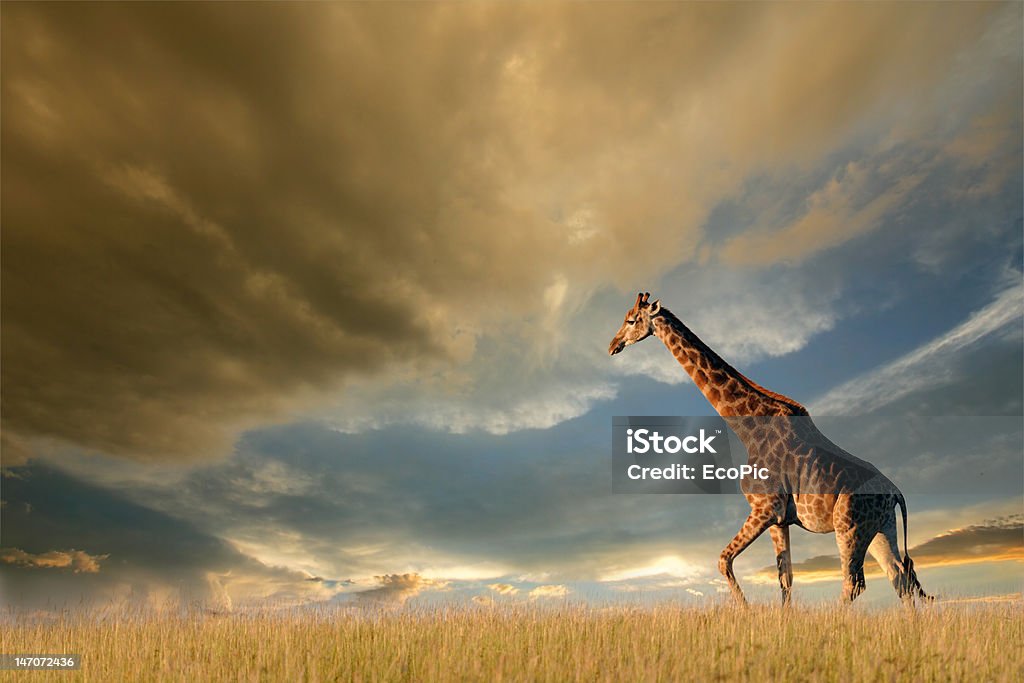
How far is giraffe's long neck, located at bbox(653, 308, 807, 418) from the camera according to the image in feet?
55.7

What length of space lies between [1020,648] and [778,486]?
16.5ft

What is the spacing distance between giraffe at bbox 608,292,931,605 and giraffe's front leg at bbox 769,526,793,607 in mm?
19

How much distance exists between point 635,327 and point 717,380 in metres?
2.29

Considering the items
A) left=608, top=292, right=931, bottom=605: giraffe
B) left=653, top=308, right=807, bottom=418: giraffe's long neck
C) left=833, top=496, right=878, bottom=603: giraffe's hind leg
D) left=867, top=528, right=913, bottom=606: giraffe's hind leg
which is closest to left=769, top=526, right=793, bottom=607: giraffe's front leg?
left=608, top=292, right=931, bottom=605: giraffe

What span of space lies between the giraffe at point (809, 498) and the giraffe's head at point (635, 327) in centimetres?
290

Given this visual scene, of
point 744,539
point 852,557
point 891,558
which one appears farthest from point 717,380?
point 891,558

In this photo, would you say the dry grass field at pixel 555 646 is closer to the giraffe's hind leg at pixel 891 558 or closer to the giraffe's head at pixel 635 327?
the giraffe's hind leg at pixel 891 558

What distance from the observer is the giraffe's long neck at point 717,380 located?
16969 mm

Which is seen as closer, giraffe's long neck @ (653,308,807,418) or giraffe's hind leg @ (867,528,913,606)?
giraffe's hind leg @ (867,528,913,606)

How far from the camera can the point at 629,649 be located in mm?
10586

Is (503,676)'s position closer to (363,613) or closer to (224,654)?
(224,654)

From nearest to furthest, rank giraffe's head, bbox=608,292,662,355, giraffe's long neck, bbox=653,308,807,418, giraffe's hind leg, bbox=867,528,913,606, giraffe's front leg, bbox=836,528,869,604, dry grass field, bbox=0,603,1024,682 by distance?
dry grass field, bbox=0,603,1024,682 < giraffe's front leg, bbox=836,528,869,604 < giraffe's hind leg, bbox=867,528,913,606 < giraffe's long neck, bbox=653,308,807,418 < giraffe's head, bbox=608,292,662,355

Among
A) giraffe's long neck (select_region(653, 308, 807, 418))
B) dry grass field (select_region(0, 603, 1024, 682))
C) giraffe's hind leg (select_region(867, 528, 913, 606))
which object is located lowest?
dry grass field (select_region(0, 603, 1024, 682))

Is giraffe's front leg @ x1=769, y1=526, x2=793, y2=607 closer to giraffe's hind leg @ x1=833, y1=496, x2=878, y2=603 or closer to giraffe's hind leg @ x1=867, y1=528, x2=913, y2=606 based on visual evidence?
giraffe's hind leg @ x1=833, y1=496, x2=878, y2=603
